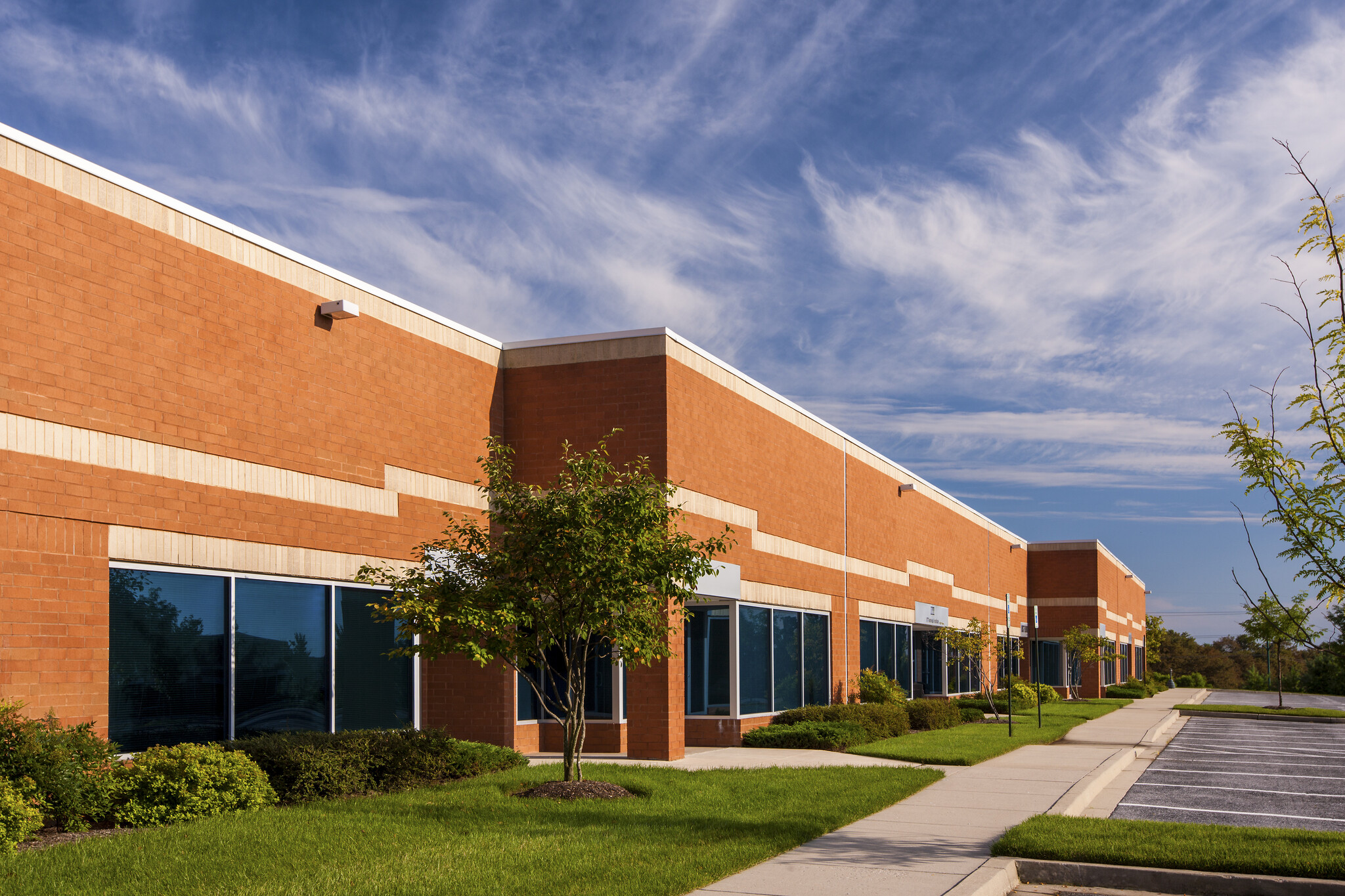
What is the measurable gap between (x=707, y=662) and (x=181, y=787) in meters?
12.2

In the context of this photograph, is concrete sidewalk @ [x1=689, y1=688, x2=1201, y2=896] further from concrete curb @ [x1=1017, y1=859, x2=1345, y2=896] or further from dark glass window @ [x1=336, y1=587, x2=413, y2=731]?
dark glass window @ [x1=336, y1=587, x2=413, y2=731]

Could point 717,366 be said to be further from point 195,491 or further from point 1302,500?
point 1302,500

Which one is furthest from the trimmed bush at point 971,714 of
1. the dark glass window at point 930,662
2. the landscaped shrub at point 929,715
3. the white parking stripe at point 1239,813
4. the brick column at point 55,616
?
the brick column at point 55,616

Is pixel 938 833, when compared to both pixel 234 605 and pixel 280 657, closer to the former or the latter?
pixel 280 657

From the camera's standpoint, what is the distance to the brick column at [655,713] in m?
19.0

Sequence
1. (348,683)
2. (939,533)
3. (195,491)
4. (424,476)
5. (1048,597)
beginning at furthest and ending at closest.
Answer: (1048,597) < (939,533) < (424,476) < (348,683) < (195,491)

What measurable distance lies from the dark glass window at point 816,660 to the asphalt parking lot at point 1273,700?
1023 inches

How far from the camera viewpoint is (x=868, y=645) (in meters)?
32.1

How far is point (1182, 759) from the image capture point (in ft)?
71.2

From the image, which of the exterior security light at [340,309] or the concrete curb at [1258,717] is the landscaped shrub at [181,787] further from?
the concrete curb at [1258,717]

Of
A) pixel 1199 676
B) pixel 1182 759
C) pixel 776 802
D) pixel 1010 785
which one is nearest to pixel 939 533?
pixel 1182 759

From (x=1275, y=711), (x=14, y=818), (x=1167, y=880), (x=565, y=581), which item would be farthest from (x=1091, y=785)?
(x=1275, y=711)

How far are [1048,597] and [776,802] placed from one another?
48.7 m

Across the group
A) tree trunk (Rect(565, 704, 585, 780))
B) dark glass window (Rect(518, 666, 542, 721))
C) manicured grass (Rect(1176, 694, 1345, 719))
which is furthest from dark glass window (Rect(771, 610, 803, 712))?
manicured grass (Rect(1176, 694, 1345, 719))
